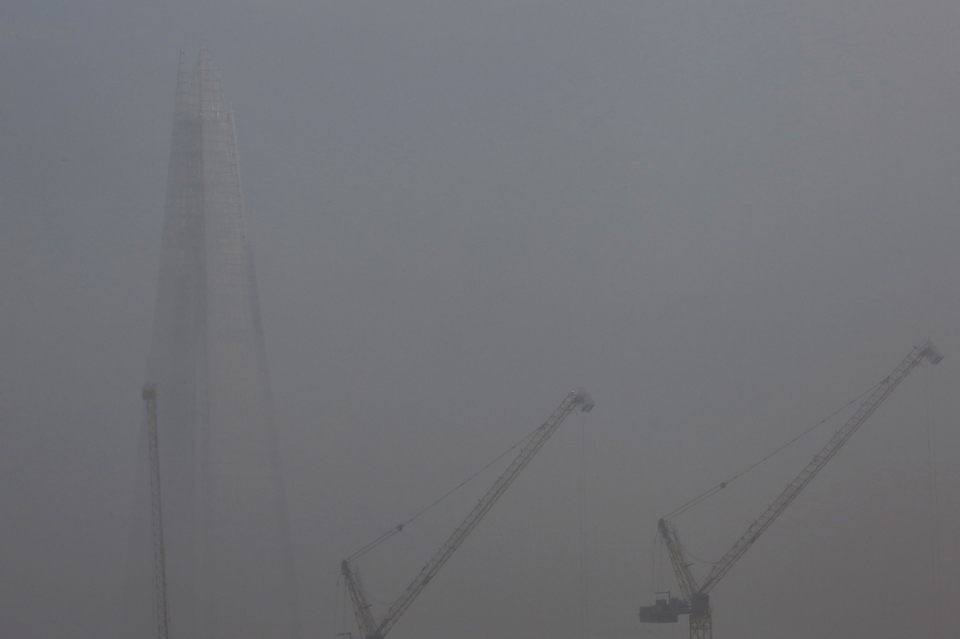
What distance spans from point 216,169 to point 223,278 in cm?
89

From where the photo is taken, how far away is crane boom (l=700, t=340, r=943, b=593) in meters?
11.3

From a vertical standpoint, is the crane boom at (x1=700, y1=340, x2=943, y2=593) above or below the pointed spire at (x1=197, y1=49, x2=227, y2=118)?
below

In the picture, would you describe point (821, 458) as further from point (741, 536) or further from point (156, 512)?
point (156, 512)

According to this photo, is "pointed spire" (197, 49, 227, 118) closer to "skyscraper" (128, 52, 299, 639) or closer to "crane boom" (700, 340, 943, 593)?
"skyscraper" (128, 52, 299, 639)

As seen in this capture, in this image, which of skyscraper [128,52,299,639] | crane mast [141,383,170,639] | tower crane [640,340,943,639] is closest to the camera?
crane mast [141,383,170,639]

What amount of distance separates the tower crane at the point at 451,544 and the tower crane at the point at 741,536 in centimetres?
126

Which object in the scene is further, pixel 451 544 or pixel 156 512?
pixel 451 544

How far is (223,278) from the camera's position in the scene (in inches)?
421

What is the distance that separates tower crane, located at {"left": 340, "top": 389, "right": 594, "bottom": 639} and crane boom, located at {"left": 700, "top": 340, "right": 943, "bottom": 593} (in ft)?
5.74

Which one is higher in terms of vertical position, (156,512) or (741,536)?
(156,512)

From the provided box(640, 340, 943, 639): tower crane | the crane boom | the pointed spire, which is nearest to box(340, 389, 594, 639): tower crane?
box(640, 340, 943, 639): tower crane

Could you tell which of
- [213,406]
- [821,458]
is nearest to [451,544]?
[213,406]

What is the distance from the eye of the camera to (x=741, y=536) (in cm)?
1133

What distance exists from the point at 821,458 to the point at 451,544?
330cm
